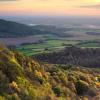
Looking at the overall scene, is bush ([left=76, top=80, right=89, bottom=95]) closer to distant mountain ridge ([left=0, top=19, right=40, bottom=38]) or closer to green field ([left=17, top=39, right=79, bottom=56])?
green field ([left=17, top=39, right=79, bottom=56])

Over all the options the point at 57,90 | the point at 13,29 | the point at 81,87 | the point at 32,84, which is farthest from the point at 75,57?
the point at 13,29

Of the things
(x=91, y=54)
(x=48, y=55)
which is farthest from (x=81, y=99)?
(x=91, y=54)

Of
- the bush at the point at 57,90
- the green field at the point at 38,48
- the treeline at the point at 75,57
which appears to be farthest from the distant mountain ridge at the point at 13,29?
the bush at the point at 57,90

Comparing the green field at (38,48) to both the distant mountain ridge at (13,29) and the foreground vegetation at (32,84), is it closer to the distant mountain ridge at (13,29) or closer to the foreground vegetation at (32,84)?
the foreground vegetation at (32,84)

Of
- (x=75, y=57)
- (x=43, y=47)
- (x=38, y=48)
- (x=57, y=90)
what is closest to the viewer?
(x=57, y=90)

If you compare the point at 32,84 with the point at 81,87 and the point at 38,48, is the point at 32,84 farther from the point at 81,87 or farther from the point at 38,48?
the point at 38,48

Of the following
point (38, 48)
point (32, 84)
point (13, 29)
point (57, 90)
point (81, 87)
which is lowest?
point (13, 29)

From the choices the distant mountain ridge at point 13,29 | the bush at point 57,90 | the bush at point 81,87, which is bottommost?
the distant mountain ridge at point 13,29
